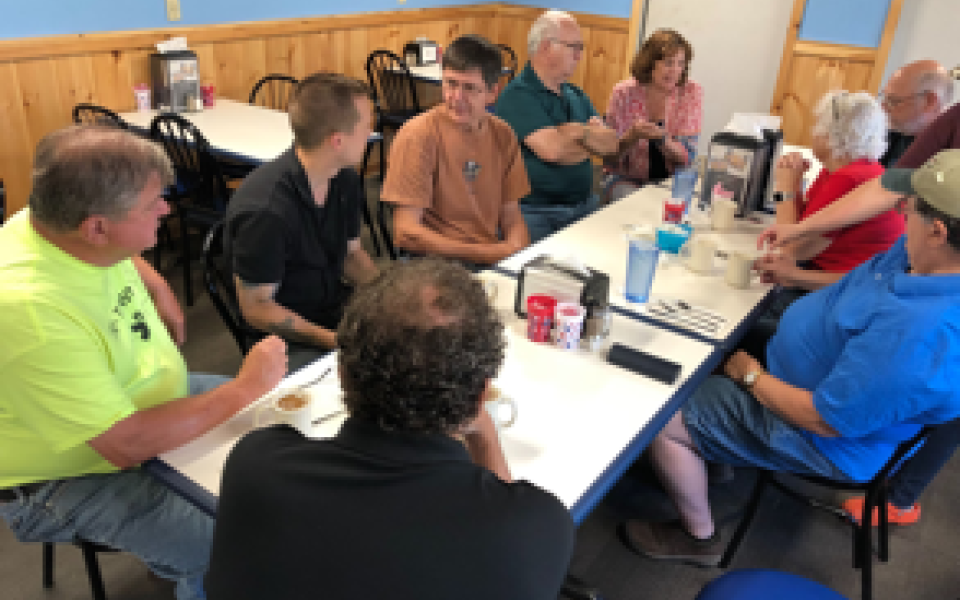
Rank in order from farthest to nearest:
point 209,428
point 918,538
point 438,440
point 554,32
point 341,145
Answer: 1. point 554,32
2. point 918,538
3. point 341,145
4. point 209,428
5. point 438,440

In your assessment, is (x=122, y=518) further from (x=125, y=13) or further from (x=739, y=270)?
(x=125, y=13)

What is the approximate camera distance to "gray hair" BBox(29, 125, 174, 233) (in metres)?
1.20

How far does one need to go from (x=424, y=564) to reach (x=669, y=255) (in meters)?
1.73

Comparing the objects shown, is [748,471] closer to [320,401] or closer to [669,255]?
[669,255]

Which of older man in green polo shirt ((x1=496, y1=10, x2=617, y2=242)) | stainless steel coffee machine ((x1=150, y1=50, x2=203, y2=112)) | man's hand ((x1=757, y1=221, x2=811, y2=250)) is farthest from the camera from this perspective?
stainless steel coffee machine ((x1=150, y1=50, x2=203, y2=112))

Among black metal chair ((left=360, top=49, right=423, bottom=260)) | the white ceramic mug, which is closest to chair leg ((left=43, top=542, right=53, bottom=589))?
the white ceramic mug

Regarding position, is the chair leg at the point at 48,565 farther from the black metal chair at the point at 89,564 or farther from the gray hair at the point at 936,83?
the gray hair at the point at 936,83

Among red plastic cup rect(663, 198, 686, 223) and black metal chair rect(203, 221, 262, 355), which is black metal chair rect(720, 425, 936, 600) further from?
black metal chair rect(203, 221, 262, 355)

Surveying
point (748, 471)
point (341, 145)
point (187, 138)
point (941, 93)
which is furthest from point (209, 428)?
point (941, 93)

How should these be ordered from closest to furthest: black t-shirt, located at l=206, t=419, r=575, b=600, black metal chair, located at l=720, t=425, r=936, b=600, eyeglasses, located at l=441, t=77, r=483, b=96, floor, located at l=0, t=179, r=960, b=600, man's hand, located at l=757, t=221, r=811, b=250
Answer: black t-shirt, located at l=206, t=419, r=575, b=600
black metal chair, located at l=720, t=425, r=936, b=600
floor, located at l=0, t=179, r=960, b=600
man's hand, located at l=757, t=221, r=811, b=250
eyeglasses, located at l=441, t=77, r=483, b=96

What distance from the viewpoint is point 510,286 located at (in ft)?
6.49

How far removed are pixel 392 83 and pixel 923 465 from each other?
431cm

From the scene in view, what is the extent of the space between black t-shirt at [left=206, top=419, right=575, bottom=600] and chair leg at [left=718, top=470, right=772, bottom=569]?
121 cm

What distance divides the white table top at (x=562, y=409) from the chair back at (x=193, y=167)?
2.01 metres
